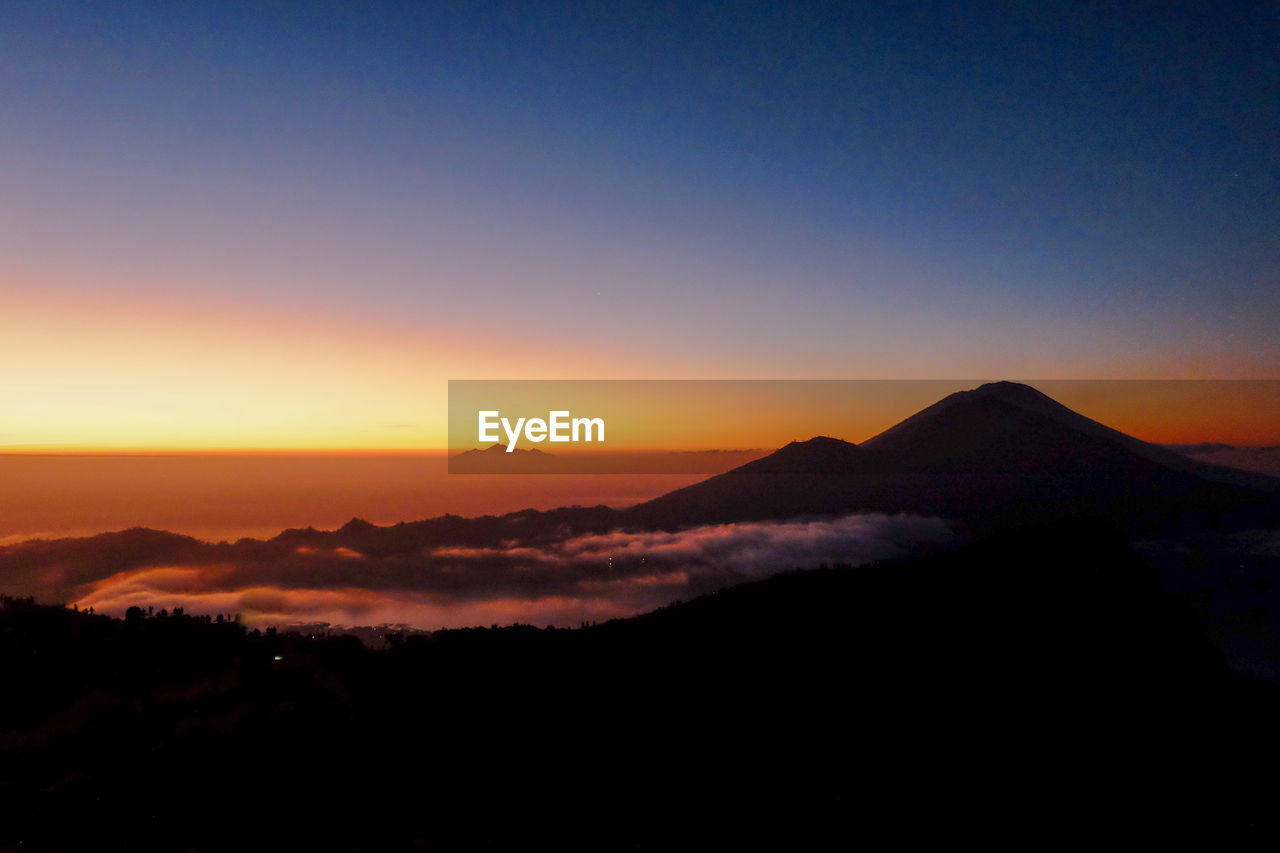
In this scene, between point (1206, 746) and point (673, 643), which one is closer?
point (1206, 746)

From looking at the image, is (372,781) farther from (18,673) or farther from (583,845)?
(18,673)

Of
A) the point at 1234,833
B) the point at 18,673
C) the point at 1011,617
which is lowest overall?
the point at 1234,833

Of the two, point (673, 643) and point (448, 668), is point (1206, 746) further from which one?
point (448, 668)

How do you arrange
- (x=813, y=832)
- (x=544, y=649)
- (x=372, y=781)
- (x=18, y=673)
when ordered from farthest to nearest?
(x=544, y=649)
(x=18, y=673)
(x=813, y=832)
(x=372, y=781)

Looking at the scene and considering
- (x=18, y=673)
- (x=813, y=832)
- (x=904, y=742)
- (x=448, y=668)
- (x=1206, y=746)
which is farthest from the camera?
(x=1206, y=746)

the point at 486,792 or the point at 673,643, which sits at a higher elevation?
the point at 486,792

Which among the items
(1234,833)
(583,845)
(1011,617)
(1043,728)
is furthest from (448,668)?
(1234,833)
